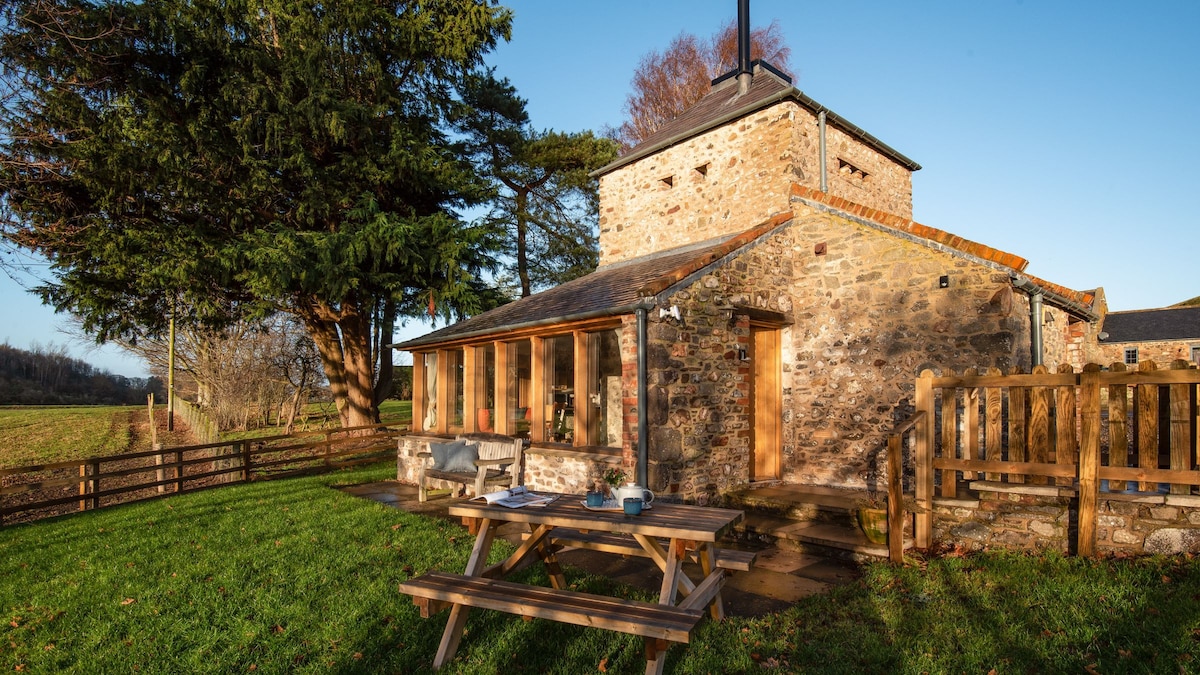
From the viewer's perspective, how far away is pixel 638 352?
665cm

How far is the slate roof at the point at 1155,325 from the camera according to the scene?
27609mm

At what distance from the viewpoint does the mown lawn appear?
1567 cm

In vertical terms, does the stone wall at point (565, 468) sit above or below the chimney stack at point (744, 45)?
below

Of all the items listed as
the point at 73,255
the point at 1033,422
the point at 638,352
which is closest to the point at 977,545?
the point at 1033,422

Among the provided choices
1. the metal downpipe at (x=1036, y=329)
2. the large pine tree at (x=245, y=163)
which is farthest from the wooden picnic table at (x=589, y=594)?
the large pine tree at (x=245, y=163)

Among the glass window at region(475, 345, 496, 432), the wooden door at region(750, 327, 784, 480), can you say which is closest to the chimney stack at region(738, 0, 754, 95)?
the wooden door at region(750, 327, 784, 480)

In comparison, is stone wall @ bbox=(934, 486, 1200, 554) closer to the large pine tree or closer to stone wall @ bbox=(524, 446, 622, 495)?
stone wall @ bbox=(524, 446, 622, 495)

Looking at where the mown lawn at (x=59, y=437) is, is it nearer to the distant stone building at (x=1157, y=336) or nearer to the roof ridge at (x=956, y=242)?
the roof ridge at (x=956, y=242)

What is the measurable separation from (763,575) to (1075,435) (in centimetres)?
273

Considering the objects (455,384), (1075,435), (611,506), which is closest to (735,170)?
(455,384)

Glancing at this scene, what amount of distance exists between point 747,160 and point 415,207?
27.0ft

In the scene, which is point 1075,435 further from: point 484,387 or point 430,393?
point 430,393

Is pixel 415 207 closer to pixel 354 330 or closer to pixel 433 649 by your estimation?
pixel 354 330

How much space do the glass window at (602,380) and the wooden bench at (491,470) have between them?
114cm
